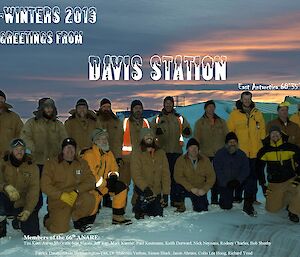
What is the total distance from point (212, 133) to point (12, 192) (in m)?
3.61

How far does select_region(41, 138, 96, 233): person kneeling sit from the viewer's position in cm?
692

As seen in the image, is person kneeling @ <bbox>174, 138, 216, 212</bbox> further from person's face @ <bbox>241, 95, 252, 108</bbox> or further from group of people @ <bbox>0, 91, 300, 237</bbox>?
person's face @ <bbox>241, 95, 252, 108</bbox>

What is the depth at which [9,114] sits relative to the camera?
8062mm

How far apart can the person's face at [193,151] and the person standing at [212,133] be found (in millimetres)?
622

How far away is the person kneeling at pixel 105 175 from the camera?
7324 mm

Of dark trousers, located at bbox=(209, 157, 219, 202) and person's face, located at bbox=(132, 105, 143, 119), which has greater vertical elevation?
person's face, located at bbox=(132, 105, 143, 119)

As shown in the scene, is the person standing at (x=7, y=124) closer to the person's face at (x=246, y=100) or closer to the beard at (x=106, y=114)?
the beard at (x=106, y=114)

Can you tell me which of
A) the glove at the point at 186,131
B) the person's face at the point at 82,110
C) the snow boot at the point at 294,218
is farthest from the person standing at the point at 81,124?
the snow boot at the point at 294,218

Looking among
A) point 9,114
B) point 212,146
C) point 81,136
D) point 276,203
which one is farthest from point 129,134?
point 276,203

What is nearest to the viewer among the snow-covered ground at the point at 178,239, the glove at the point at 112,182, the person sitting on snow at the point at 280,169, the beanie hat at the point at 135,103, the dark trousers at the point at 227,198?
the snow-covered ground at the point at 178,239

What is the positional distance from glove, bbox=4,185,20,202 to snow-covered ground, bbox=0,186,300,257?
577 millimetres

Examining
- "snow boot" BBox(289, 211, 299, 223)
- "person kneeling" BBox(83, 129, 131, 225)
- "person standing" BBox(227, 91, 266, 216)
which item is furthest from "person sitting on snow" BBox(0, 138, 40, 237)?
"snow boot" BBox(289, 211, 299, 223)

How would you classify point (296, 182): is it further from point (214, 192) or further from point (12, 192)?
point (12, 192)

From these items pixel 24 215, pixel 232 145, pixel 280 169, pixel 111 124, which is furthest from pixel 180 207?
pixel 24 215
